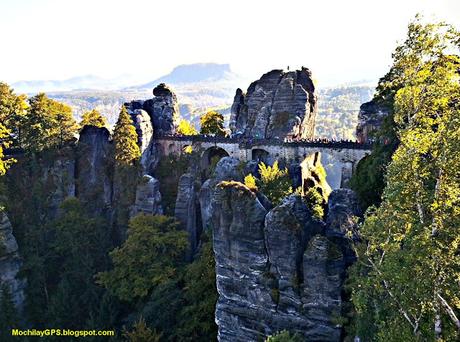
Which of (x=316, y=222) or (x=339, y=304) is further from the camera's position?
(x=316, y=222)

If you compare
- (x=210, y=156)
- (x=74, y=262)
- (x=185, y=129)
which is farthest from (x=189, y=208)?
(x=185, y=129)

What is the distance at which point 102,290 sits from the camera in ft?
129

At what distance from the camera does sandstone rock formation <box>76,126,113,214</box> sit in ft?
154

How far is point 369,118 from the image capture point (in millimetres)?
41500

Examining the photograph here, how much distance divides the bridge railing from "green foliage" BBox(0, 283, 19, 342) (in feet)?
76.6

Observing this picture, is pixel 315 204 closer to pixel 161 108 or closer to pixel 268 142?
pixel 268 142

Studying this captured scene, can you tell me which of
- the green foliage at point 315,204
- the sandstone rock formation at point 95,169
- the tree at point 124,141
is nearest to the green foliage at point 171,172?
the tree at point 124,141

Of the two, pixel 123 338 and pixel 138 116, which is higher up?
pixel 138 116

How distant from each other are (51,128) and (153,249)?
20.0m

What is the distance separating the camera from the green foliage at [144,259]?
3569 cm

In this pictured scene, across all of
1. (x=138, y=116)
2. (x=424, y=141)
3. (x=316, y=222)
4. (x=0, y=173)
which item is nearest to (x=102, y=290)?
(x=0, y=173)

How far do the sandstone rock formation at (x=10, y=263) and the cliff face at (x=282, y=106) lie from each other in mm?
26680

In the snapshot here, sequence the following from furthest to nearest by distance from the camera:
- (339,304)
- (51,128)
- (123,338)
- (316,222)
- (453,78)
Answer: (51,128)
(123,338)
(316,222)
(339,304)
(453,78)

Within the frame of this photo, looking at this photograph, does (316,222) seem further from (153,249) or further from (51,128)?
(51,128)
